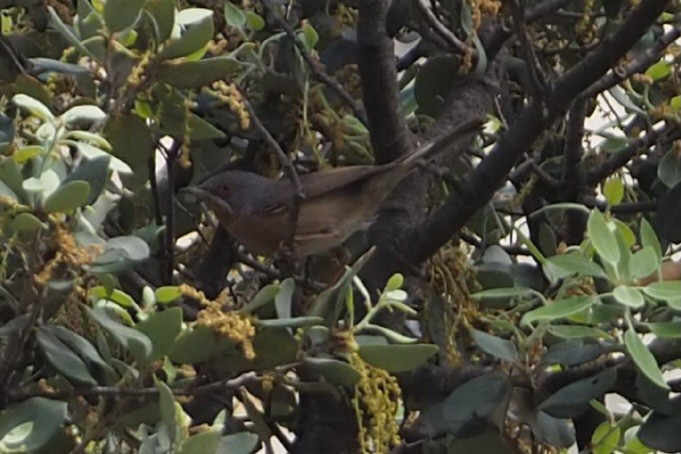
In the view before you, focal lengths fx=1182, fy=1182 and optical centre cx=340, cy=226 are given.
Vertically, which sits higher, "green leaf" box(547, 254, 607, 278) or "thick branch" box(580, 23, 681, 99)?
"thick branch" box(580, 23, 681, 99)

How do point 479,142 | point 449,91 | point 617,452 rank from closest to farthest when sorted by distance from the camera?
point 617,452, point 449,91, point 479,142

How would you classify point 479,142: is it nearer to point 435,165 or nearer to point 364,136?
point 364,136

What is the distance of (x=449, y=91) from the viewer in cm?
199

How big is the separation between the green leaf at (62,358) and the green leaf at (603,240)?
594 millimetres

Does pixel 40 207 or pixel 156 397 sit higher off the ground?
pixel 40 207

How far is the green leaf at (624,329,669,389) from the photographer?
1.27 metres

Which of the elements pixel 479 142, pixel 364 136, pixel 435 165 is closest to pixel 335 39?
pixel 364 136

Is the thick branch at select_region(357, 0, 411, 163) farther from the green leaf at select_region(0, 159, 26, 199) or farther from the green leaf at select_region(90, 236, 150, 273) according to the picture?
the green leaf at select_region(0, 159, 26, 199)

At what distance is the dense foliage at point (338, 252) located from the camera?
1300 millimetres

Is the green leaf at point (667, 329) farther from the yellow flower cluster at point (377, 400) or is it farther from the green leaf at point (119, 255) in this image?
the green leaf at point (119, 255)

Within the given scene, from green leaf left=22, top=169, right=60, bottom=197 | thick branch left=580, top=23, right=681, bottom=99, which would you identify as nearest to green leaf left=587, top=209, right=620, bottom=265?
thick branch left=580, top=23, right=681, bottom=99

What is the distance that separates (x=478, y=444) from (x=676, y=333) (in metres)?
0.35

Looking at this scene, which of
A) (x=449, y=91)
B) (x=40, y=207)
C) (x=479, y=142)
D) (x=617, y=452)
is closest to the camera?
(x=40, y=207)

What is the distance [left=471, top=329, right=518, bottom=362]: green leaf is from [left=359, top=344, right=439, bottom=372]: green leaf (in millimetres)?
104
